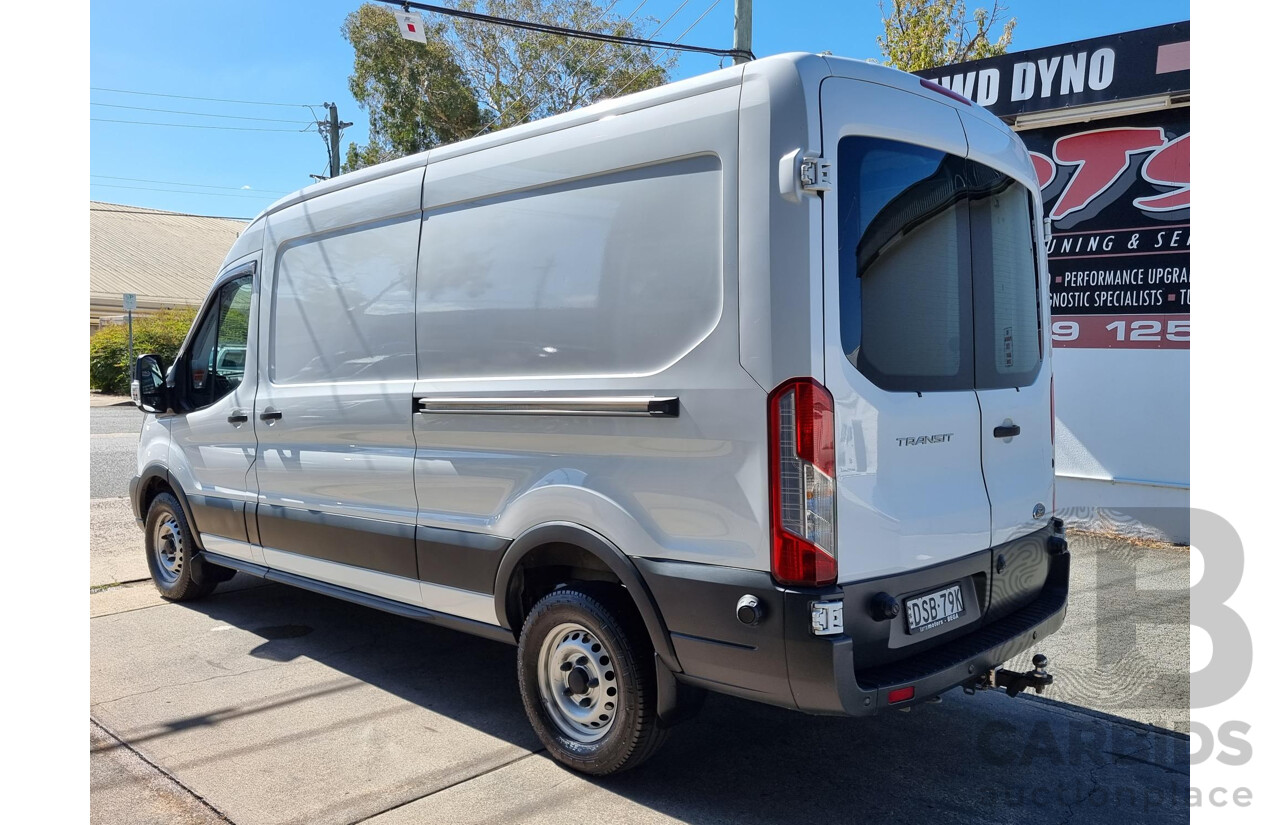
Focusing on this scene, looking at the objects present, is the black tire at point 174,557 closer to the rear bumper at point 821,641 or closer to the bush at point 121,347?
the rear bumper at point 821,641

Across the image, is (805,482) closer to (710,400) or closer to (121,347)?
(710,400)

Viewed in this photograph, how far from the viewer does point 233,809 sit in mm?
3697

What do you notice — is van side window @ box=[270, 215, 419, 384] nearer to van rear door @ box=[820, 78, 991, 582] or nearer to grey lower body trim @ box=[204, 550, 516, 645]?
grey lower body trim @ box=[204, 550, 516, 645]

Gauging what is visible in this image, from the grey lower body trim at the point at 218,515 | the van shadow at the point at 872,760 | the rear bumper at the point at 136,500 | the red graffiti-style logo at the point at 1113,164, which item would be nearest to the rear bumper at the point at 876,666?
the van shadow at the point at 872,760

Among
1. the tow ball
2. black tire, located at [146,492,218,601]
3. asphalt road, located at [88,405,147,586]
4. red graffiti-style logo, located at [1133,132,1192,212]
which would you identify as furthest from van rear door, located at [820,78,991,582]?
asphalt road, located at [88,405,147,586]

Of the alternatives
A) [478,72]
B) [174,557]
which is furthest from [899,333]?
[478,72]

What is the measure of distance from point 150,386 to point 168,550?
4.12ft

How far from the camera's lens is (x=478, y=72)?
85.1 ft

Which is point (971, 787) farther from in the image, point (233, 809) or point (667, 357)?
point (233, 809)

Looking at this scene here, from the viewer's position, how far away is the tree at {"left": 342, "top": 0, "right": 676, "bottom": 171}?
24.8m

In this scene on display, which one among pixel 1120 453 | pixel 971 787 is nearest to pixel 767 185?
pixel 971 787

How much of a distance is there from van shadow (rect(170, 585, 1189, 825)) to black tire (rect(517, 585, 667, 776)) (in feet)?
0.55

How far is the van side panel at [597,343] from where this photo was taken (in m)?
3.36

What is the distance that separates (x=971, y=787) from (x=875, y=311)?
75.6 inches
